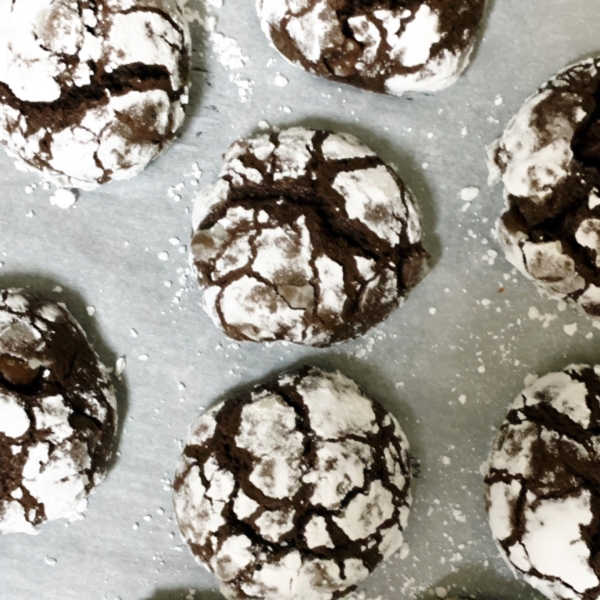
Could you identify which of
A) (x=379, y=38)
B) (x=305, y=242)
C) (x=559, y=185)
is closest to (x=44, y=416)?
(x=305, y=242)

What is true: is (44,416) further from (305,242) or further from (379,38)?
(379,38)

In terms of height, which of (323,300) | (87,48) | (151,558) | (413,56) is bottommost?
(151,558)

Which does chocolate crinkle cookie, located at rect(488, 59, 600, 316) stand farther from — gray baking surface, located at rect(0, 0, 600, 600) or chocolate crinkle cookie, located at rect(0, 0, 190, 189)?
chocolate crinkle cookie, located at rect(0, 0, 190, 189)

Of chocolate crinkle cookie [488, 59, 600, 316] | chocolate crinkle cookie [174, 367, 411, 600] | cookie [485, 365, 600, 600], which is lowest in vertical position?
chocolate crinkle cookie [174, 367, 411, 600]

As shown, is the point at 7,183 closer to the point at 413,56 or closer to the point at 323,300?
the point at 323,300

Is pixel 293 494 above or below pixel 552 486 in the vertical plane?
below

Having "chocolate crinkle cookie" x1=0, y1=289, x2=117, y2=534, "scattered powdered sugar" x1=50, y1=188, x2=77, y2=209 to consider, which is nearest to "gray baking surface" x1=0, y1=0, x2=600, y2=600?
"scattered powdered sugar" x1=50, y1=188, x2=77, y2=209

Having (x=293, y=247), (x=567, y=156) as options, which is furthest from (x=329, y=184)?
(x=567, y=156)
